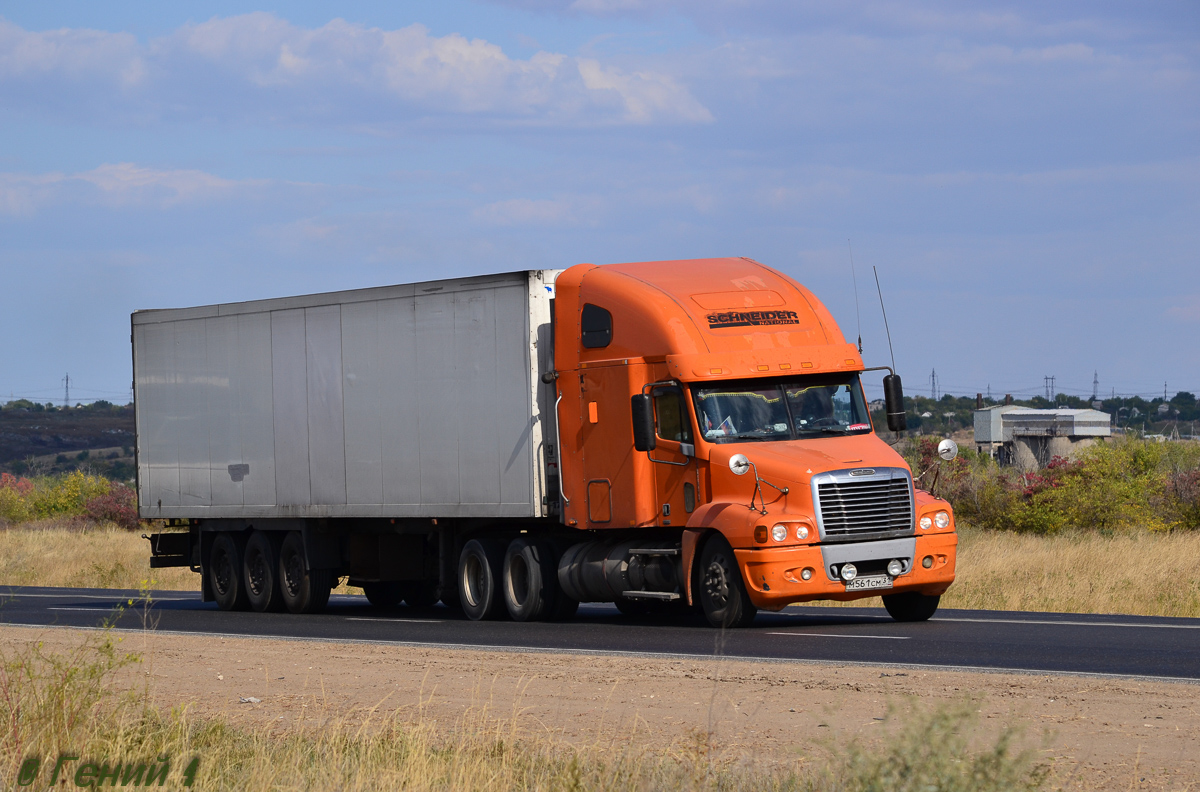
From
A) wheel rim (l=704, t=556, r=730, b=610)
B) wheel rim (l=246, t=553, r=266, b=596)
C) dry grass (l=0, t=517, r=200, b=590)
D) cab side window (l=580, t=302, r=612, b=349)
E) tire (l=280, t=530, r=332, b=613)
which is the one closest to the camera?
wheel rim (l=704, t=556, r=730, b=610)

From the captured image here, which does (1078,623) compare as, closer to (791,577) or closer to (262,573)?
(791,577)

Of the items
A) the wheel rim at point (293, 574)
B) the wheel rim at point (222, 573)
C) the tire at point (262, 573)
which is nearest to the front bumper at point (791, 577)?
the wheel rim at point (293, 574)

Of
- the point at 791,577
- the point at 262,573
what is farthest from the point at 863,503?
the point at 262,573

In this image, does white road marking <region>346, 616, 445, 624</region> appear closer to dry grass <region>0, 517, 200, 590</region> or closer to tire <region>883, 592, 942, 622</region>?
tire <region>883, 592, 942, 622</region>

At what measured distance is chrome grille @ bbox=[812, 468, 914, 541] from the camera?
1598 centimetres

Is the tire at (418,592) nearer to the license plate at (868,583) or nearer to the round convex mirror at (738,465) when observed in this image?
the round convex mirror at (738,465)

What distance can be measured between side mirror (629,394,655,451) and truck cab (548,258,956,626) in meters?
→ 0.02

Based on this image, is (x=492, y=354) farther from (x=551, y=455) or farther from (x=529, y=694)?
(x=529, y=694)

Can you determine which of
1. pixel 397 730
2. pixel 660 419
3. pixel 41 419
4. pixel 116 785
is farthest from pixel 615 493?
pixel 41 419

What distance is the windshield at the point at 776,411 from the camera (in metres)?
17.1

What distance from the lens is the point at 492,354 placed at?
1889 cm

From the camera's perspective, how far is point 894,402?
17578 mm

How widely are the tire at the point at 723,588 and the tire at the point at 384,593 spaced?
8.43 m

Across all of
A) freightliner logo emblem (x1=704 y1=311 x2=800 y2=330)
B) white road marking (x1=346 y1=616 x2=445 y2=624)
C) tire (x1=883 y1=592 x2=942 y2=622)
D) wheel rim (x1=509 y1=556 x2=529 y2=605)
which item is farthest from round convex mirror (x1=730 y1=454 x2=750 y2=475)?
white road marking (x1=346 y1=616 x2=445 y2=624)
